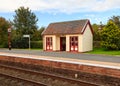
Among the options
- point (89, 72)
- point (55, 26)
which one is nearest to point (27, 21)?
point (55, 26)

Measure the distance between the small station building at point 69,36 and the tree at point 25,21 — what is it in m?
22.9

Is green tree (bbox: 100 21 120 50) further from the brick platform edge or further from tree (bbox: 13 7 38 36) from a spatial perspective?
tree (bbox: 13 7 38 36)

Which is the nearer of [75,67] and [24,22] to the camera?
[75,67]

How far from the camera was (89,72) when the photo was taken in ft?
52.5

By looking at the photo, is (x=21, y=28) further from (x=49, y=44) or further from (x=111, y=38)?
(x=111, y=38)

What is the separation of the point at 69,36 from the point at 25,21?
31.2 meters

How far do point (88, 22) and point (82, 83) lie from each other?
26.2 meters

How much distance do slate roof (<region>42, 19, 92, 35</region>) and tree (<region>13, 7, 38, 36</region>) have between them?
73.3 ft

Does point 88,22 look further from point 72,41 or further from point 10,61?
point 10,61

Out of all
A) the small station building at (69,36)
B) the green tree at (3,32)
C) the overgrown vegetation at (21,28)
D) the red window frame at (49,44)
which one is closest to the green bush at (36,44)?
the overgrown vegetation at (21,28)

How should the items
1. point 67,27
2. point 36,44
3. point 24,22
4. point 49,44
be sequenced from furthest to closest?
point 24,22, point 36,44, point 49,44, point 67,27

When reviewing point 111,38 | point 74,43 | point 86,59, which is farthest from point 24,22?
point 86,59

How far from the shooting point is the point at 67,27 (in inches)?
1604

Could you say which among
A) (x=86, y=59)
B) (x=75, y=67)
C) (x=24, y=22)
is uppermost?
(x=24, y=22)
